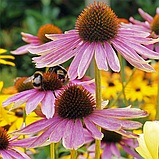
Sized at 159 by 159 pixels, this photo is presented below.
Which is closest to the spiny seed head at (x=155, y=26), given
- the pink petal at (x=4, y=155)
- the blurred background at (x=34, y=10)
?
the pink petal at (x=4, y=155)

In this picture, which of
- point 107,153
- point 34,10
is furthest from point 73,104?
point 34,10

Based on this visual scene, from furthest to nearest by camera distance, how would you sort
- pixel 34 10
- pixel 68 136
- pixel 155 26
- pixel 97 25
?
pixel 34 10 < pixel 155 26 < pixel 97 25 < pixel 68 136

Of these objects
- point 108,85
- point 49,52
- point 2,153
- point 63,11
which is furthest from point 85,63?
point 63,11

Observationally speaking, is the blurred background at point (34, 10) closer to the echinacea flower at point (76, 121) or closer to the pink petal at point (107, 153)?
the pink petal at point (107, 153)

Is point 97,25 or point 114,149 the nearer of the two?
point 97,25

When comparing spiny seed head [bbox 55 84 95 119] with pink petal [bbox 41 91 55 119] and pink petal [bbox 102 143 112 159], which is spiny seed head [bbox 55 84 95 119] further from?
pink petal [bbox 102 143 112 159]

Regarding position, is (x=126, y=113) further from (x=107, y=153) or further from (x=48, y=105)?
(x=107, y=153)

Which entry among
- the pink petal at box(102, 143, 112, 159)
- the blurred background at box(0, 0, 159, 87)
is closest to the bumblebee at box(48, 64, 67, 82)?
the pink petal at box(102, 143, 112, 159)

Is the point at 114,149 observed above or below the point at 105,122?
below
